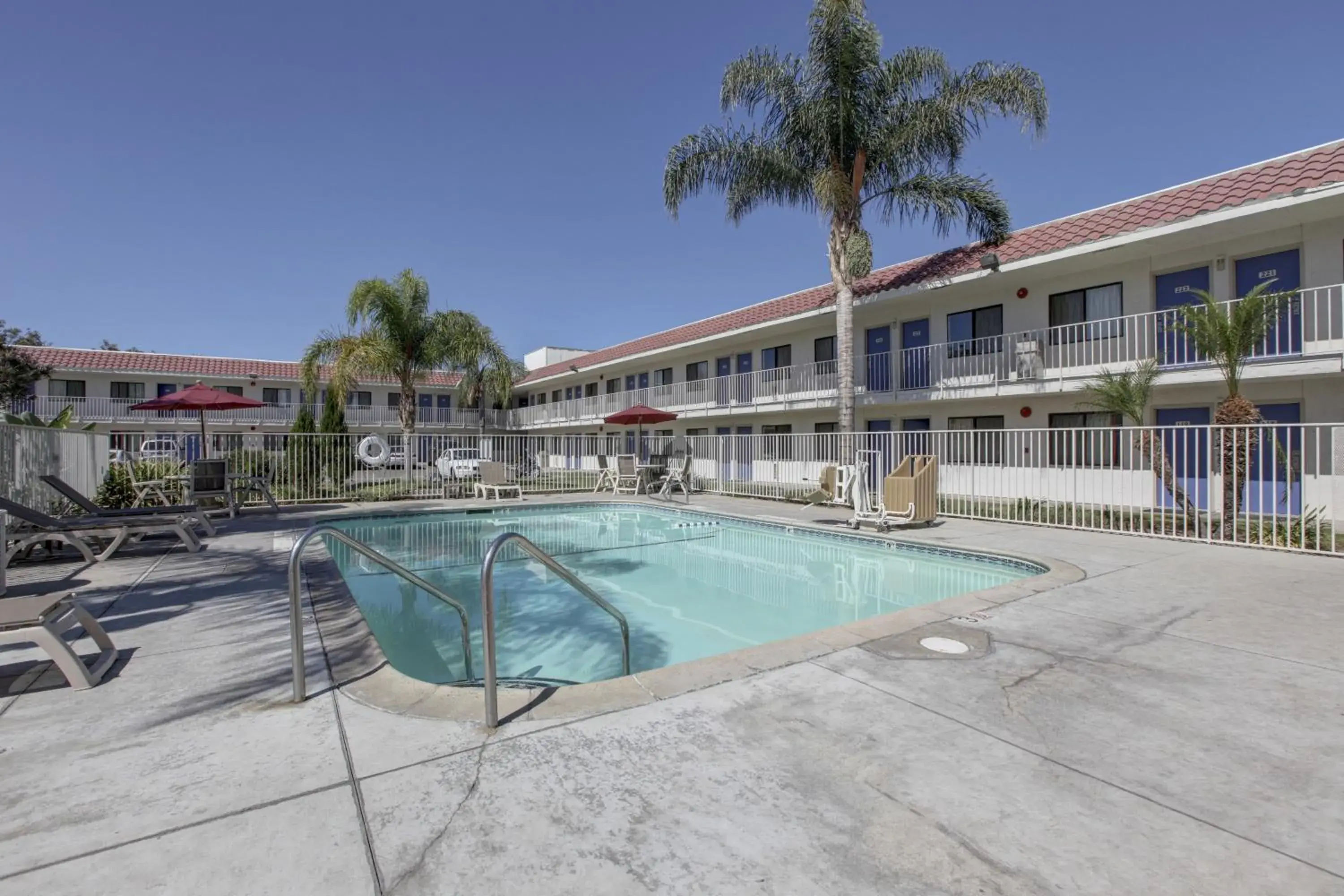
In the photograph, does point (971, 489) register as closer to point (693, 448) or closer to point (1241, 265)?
point (1241, 265)

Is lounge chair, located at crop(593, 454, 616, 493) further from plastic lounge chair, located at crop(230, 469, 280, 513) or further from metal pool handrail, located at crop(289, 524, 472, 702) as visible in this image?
metal pool handrail, located at crop(289, 524, 472, 702)

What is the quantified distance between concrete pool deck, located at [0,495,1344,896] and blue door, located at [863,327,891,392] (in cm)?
1548

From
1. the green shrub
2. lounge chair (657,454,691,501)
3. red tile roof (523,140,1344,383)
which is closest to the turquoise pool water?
the green shrub

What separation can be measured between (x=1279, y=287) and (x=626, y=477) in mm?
15172

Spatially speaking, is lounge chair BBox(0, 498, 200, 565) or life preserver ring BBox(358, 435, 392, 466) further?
life preserver ring BBox(358, 435, 392, 466)

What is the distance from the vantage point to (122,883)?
1875 millimetres

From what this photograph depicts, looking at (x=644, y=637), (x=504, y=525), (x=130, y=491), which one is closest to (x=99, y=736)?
(x=644, y=637)

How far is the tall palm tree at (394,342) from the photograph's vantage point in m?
20.4

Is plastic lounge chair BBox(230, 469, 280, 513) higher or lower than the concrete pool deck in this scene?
higher

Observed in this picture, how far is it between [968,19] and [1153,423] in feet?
32.9

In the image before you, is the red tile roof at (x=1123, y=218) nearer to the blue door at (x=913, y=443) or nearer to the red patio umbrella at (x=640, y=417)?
the blue door at (x=913, y=443)

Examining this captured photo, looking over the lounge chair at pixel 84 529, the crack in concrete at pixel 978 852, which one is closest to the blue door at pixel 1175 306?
the crack in concrete at pixel 978 852

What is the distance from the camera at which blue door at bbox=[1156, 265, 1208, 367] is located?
1285 cm

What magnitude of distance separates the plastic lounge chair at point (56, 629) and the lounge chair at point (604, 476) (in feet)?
45.4
